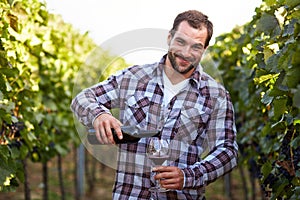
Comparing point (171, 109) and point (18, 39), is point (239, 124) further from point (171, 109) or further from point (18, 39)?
point (171, 109)

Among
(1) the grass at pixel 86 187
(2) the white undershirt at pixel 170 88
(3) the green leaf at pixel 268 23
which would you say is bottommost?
(1) the grass at pixel 86 187

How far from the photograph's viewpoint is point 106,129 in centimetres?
228

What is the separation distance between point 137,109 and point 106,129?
1.38 ft

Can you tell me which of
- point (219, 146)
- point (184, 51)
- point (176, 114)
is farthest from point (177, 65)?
point (219, 146)

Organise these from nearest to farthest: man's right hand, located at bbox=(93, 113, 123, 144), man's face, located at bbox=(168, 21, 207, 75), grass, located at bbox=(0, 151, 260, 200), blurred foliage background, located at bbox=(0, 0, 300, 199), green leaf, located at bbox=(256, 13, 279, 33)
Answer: man's right hand, located at bbox=(93, 113, 123, 144), man's face, located at bbox=(168, 21, 207, 75), blurred foliage background, located at bbox=(0, 0, 300, 199), green leaf, located at bbox=(256, 13, 279, 33), grass, located at bbox=(0, 151, 260, 200)

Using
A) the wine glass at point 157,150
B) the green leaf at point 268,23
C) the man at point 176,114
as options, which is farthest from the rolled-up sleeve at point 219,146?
the green leaf at point 268,23

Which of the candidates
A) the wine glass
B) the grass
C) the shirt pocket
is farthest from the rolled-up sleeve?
the grass

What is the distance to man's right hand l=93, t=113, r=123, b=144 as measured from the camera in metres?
2.27

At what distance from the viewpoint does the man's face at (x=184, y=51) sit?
2.42 m

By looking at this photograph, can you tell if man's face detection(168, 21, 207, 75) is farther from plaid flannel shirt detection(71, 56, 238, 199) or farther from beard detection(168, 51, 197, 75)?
plaid flannel shirt detection(71, 56, 238, 199)

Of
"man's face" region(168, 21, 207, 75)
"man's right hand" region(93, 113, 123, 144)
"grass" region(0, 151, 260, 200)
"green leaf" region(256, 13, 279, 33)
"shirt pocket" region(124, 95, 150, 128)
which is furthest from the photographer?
"grass" region(0, 151, 260, 200)

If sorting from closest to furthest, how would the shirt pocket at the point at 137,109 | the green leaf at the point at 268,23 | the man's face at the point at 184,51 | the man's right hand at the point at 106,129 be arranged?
the man's right hand at the point at 106,129
the man's face at the point at 184,51
the shirt pocket at the point at 137,109
the green leaf at the point at 268,23

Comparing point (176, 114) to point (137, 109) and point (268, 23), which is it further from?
point (268, 23)

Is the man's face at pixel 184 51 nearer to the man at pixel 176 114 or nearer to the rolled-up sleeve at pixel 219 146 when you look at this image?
the man at pixel 176 114
